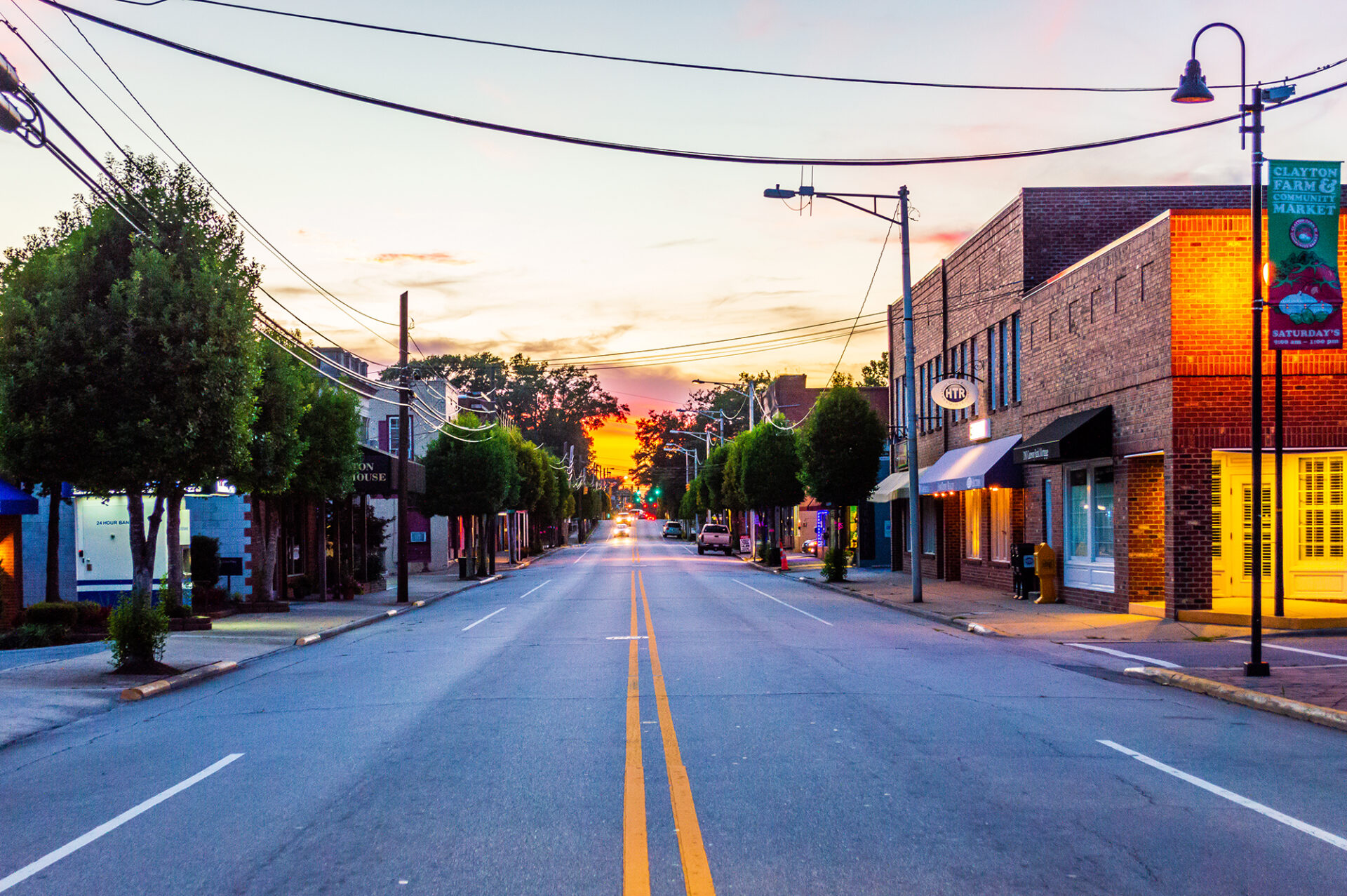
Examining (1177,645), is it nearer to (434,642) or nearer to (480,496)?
(434,642)

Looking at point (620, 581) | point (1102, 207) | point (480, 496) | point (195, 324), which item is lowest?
point (620, 581)

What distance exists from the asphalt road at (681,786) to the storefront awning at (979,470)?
12.7 metres

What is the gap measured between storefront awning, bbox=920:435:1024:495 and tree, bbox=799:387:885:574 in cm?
611

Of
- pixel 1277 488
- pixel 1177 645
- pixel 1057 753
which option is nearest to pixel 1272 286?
pixel 1277 488

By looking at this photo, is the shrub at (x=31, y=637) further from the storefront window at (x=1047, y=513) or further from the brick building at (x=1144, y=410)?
the storefront window at (x=1047, y=513)

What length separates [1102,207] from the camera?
27.7 m

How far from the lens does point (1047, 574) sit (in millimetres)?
24828

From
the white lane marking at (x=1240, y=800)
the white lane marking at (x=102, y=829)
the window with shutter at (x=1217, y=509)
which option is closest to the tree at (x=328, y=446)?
the white lane marking at (x=102, y=829)

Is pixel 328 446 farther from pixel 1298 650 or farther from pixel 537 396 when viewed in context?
pixel 537 396

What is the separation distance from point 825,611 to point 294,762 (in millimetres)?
17669

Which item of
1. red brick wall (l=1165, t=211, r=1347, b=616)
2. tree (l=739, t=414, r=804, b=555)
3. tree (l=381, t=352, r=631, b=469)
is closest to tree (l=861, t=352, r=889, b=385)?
tree (l=381, t=352, r=631, b=469)

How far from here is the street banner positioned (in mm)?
13695

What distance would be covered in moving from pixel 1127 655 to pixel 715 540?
54874 millimetres

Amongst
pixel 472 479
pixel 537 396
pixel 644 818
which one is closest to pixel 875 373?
pixel 537 396
